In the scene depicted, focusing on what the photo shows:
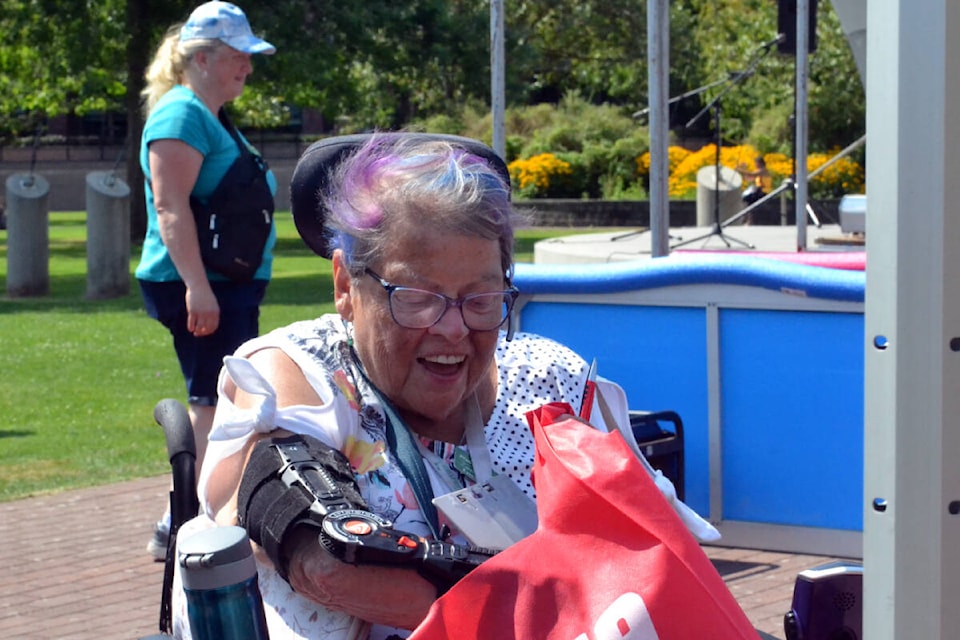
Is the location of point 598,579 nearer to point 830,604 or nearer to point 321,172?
point 830,604

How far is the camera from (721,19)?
123 feet

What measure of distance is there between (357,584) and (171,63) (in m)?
3.71

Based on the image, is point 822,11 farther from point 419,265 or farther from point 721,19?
point 419,265

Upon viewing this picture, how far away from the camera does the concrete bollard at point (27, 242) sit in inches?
632

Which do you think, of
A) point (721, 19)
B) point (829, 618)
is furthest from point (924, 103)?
point (721, 19)

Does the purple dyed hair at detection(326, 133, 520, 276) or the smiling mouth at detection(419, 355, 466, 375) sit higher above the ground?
the purple dyed hair at detection(326, 133, 520, 276)

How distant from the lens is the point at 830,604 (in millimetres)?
2078

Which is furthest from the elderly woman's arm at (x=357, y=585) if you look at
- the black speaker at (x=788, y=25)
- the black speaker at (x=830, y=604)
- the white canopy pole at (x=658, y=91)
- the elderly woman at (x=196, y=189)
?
the black speaker at (x=788, y=25)

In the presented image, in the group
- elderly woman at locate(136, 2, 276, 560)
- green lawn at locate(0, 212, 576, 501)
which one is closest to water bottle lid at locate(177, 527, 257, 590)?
green lawn at locate(0, 212, 576, 501)

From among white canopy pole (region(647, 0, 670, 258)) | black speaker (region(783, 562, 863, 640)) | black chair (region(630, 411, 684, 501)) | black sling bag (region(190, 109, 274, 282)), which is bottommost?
black chair (region(630, 411, 684, 501))

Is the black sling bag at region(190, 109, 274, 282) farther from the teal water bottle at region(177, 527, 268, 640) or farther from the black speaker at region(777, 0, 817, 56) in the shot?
the black speaker at region(777, 0, 817, 56)

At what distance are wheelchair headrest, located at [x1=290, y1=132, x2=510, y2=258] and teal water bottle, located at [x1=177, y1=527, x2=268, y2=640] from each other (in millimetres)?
833

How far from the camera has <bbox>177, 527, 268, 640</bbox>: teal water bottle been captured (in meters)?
1.71

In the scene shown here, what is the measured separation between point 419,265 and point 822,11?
1211 inches
